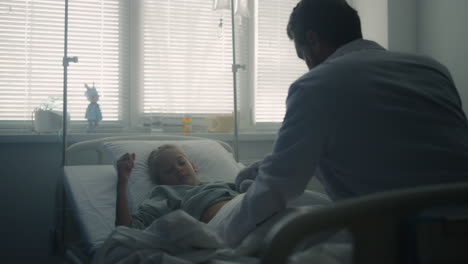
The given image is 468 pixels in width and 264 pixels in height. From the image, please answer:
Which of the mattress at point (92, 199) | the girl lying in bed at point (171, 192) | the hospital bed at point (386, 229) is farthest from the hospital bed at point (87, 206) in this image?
the hospital bed at point (386, 229)

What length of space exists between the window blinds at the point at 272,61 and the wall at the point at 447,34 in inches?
39.3

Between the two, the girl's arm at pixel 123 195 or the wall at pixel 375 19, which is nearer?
the girl's arm at pixel 123 195

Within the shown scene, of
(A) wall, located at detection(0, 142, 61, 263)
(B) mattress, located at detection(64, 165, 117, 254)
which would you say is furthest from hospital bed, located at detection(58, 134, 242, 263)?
(A) wall, located at detection(0, 142, 61, 263)

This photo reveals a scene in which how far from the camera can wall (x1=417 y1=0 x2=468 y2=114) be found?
281 cm

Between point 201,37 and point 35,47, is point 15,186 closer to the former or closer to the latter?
point 35,47

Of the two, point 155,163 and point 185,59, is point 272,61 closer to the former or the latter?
point 185,59

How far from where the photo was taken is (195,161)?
2.20 meters

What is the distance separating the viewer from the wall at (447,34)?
9.22ft

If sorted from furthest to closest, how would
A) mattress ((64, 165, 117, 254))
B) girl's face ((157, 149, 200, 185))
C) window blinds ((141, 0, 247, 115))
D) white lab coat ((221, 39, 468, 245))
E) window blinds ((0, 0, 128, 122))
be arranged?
window blinds ((141, 0, 247, 115))
window blinds ((0, 0, 128, 122))
girl's face ((157, 149, 200, 185))
mattress ((64, 165, 117, 254))
white lab coat ((221, 39, 468, 245))

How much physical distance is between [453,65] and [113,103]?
92.0 inches

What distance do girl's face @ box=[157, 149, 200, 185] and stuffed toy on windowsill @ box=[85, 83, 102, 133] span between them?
94cm

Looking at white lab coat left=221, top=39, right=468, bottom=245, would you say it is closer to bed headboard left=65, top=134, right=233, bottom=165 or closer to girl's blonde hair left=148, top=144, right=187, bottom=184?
girl's blonde hair left=148, top=144, right=187, bottom=184

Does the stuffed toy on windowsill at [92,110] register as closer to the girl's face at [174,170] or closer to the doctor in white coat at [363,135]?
the girl's face at [174,170]

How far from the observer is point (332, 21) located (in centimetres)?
123
